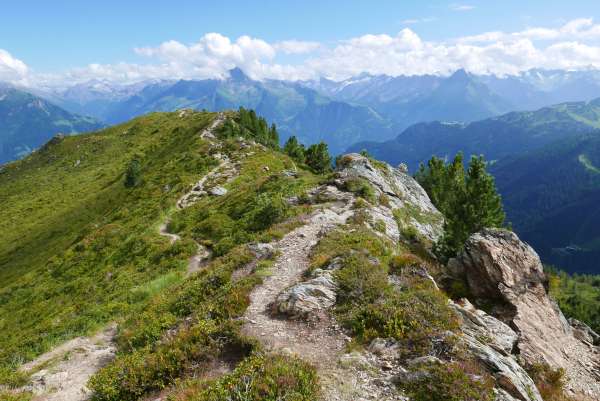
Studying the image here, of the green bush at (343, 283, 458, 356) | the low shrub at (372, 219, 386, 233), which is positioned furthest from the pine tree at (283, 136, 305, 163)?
→ the green bush at (343, 283, 458, 356)

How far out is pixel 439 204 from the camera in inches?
2505

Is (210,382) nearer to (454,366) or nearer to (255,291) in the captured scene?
(255,291)

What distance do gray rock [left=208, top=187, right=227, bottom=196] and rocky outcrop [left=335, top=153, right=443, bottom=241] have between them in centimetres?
1515

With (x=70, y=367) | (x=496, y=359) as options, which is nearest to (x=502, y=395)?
(x=496, y=359)

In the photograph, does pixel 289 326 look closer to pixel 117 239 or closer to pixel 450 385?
pixel 450 385

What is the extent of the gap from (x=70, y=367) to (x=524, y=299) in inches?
1001

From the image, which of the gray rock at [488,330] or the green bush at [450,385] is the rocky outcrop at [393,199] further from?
the green bush at [450,385]

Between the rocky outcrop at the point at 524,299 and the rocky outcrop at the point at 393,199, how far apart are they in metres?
7.01

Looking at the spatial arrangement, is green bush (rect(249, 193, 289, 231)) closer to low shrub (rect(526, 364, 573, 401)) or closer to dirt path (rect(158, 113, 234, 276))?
dirt path (rect(158, 113, 234, 276))

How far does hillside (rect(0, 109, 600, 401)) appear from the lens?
12125mm

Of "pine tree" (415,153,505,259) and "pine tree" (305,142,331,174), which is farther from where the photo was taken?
"pine tree" (305,142,331,174)

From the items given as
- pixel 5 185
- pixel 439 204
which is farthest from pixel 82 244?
pixel 5 185

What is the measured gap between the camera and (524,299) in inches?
895

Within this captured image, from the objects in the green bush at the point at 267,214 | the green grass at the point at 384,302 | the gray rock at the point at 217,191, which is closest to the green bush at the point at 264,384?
the green grass at the point at 384,302
